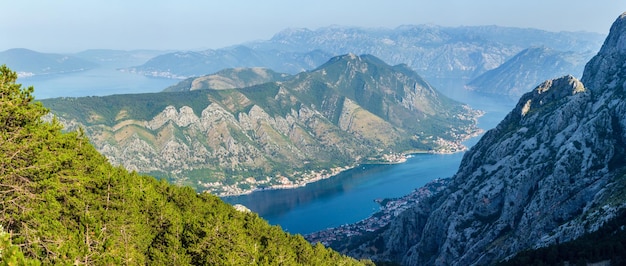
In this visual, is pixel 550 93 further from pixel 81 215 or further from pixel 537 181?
pixel 81 215

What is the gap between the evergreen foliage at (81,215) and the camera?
33.0 m

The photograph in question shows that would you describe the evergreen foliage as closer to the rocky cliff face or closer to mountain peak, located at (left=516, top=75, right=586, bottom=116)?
Answer: the rocky cliff face

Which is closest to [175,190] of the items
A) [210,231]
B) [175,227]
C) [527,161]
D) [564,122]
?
[175,227]

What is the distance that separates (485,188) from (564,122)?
28496 millimetres

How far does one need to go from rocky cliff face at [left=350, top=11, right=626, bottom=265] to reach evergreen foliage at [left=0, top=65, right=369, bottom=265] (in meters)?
60.0

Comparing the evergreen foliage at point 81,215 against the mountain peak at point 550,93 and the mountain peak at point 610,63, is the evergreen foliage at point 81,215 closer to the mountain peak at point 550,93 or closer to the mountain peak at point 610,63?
the mountain peak at point 550,93

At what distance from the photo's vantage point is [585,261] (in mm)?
59344

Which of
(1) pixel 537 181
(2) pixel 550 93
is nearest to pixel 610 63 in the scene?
(2) pixel 550 93

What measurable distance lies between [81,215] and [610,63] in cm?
16450

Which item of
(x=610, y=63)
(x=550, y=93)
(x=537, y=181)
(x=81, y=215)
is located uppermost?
(x=610, y=63)

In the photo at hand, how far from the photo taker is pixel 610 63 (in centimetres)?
14575

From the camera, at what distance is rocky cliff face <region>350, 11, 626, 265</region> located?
94562 mm

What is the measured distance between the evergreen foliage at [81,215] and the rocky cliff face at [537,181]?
197ft

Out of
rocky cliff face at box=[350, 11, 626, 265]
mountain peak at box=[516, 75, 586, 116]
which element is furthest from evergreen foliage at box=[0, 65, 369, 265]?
mountain peak at box=[516, 75, 586, 116]
